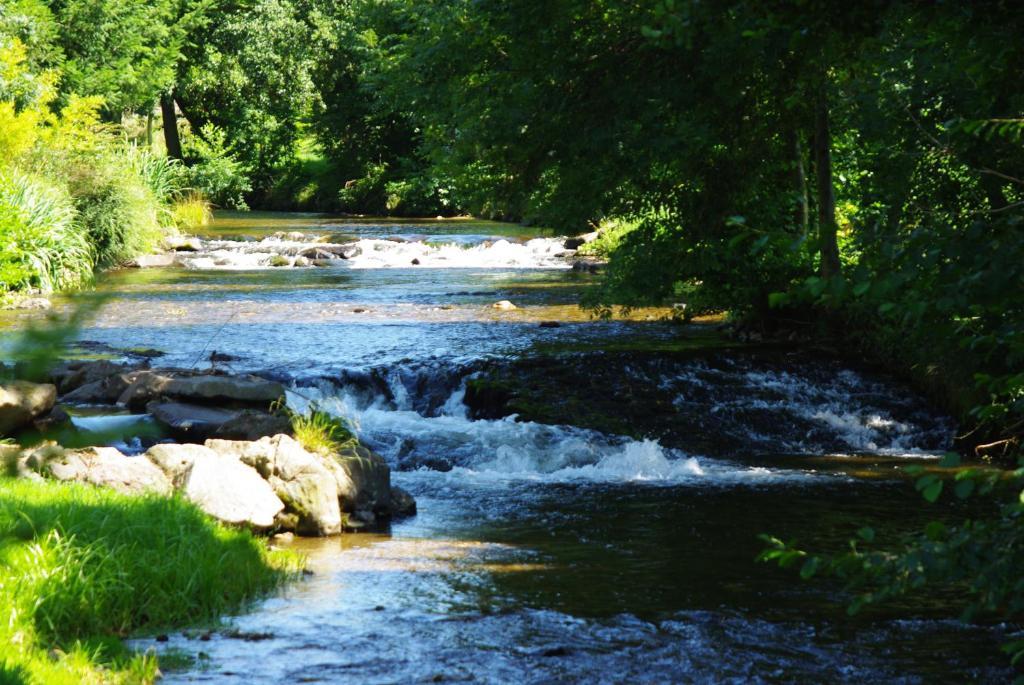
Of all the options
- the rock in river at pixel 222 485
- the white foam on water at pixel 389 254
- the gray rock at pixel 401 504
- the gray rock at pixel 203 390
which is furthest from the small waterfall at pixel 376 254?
the rock in river at pixel 222 485

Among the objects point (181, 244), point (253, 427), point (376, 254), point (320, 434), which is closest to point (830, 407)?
point (320, 434)

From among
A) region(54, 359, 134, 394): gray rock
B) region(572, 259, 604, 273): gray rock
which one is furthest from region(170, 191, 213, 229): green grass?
region(54, 359, 134, 394): gray rock

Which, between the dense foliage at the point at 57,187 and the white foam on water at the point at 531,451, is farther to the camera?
the dense foliage at the point at 57,187

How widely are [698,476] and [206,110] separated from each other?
43043mm

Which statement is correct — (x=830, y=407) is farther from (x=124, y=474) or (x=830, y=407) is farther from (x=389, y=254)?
(x=389, y=254)

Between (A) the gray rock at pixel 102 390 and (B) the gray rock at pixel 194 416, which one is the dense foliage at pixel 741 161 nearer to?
(B) the gray rock at pixel 194 416

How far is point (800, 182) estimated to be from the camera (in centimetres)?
1504

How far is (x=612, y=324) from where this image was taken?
16.9m

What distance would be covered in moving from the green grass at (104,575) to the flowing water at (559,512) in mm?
229

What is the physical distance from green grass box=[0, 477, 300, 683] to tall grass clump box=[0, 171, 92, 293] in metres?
10.6

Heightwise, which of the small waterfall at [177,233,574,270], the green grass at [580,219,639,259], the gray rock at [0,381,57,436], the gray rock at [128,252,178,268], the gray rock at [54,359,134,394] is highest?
the green grass at [580,219,639,259]

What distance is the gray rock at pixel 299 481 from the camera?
27.7ft

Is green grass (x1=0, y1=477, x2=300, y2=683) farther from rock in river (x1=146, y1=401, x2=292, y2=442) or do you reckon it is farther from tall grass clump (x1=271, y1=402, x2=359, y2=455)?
rock in river (x1=146, y1=401, x2=292, y2=442)

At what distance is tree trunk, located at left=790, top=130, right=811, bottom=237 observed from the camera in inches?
575
